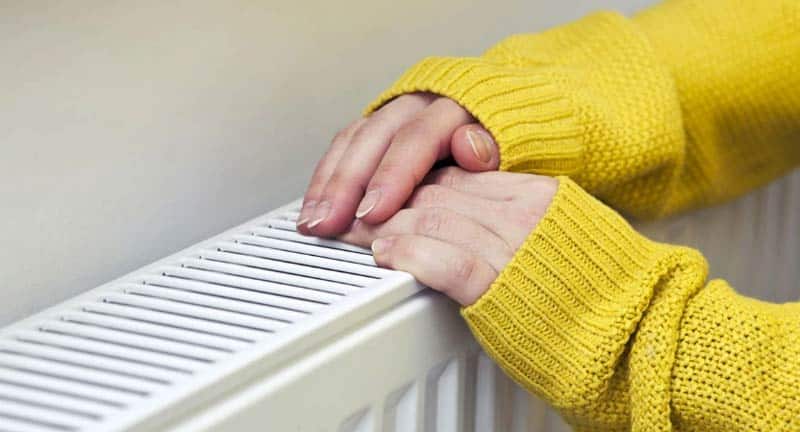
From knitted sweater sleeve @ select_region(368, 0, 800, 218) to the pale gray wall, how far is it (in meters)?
0.08

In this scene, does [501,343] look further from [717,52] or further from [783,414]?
[717,52]

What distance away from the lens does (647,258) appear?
598 millimetres

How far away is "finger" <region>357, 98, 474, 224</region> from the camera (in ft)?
1.92

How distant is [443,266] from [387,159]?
0.28ft

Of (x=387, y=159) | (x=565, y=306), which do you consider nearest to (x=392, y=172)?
(x=387, y=159)

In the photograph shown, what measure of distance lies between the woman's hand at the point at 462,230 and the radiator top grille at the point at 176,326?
13 millimetres

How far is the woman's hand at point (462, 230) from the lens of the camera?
555mm

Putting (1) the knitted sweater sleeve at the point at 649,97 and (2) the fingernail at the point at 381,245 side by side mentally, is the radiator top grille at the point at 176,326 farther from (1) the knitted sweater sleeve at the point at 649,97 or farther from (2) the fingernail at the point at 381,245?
(1) the knitted sweater sleeve at the point at 649,97

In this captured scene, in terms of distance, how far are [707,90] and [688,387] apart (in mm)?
310

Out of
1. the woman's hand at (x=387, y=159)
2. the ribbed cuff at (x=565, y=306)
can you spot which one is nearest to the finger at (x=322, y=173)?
the woman's hand at (x=387, y=159)

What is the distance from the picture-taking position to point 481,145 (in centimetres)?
61

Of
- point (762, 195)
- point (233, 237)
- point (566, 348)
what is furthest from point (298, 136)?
point (762, 195)

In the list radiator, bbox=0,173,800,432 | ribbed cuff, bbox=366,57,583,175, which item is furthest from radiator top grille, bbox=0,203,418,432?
ribbed cuff, bbox=366,57,583,175

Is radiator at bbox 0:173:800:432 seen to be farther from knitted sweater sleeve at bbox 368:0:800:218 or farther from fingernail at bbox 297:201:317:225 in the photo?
knitted sweater sleeve at bbox 368:0:800:218
